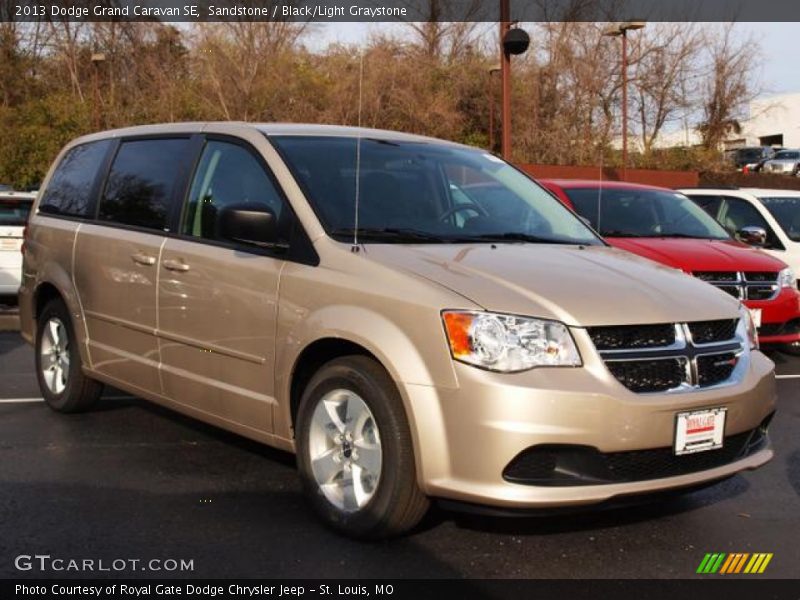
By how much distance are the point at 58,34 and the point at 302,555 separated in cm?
3661

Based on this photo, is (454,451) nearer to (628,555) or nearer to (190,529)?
(628,555)

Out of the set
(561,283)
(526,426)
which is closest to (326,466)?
(526,426)

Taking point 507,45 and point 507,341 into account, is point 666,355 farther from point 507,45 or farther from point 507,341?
point 507,45

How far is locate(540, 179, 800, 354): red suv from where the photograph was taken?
26.9ft

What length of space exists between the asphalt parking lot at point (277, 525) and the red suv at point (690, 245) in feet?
8.48

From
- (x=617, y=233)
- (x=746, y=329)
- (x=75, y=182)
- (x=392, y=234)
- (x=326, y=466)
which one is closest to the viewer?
(x=326, y=466)

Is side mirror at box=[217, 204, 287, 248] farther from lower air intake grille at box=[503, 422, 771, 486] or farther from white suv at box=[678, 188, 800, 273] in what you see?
white suv at box=[678, 188, 800, 273]

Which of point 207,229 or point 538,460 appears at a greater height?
point 207,229

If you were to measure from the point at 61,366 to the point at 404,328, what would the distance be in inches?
139

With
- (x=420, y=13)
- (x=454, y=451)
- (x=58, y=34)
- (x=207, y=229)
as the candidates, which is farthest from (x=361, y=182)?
(x=58, y=34)

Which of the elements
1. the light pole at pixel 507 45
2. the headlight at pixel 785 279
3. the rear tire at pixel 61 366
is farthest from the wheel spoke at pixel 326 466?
the light pole at pixel 507 45

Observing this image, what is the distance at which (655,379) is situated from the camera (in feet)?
12.8

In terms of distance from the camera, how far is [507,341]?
3.76m

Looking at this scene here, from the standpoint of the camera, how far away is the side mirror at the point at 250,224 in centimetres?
447
